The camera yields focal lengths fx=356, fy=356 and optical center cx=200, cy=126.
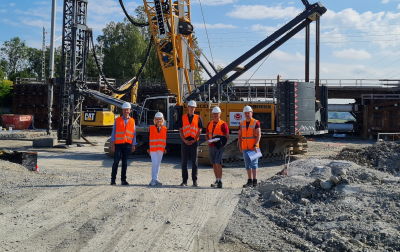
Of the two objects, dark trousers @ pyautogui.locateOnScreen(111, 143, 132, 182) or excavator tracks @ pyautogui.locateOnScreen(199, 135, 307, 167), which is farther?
excavator tracks @ pyautogui.locateOnScreen(199, 135, 307, 167)

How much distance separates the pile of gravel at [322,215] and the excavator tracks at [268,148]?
5.85 metres

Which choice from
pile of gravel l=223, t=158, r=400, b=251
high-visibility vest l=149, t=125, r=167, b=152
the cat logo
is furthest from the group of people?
the cat logo

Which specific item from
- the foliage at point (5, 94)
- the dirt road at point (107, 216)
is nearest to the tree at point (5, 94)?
the foliage at point (5, 94)

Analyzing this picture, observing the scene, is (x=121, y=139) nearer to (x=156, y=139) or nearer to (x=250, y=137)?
(x=156, y=139)

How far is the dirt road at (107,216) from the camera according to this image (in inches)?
172

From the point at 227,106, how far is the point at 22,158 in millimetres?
7213

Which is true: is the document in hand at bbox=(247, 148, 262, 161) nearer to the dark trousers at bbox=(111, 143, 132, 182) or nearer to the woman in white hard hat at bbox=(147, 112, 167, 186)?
the woman in white hard hat at bbox=(147, 112, 167, 186)

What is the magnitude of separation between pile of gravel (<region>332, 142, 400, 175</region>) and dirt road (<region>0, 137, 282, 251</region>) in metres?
5.67

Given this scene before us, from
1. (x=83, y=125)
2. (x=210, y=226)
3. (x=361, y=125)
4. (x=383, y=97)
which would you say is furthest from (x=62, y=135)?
(x=383, y=97)

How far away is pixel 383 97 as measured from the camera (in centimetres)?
3083

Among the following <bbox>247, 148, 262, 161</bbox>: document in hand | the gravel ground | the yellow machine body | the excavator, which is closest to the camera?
the gravel ground

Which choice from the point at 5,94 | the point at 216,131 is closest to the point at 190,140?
the point at 216,131

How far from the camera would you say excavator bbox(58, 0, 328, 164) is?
41.4ft

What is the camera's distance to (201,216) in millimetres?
5504
